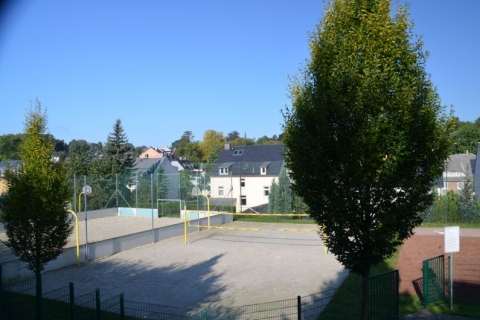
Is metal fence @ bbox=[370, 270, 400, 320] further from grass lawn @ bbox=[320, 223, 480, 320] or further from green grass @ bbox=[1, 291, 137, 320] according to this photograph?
green grass @ bbox=[1, 291, 137, 320]

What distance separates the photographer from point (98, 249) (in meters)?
18.9

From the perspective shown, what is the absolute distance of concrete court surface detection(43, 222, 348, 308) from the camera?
1324cm

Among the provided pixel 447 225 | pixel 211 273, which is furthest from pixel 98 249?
pixel 447 225

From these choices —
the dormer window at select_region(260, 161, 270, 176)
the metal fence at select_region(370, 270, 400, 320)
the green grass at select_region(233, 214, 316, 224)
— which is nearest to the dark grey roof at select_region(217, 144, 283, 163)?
the dormer window at select_region(260, 161, 270, 176)

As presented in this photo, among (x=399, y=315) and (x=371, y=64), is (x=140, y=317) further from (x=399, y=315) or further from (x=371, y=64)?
(x=371, y=64)

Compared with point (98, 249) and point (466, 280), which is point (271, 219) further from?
point (466, 280)

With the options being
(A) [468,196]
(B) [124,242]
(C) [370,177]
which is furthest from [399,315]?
(A) [468,196]

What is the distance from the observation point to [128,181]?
1185 inches

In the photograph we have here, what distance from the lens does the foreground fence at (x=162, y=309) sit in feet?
32.3

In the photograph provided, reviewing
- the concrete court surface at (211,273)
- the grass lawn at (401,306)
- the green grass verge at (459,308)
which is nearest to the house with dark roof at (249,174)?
the concrete court surface at (211,273)

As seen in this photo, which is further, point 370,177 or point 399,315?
point 399,315

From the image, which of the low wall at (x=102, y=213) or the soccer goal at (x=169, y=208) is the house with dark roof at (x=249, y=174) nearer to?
the low wall at (x=102, y=213)

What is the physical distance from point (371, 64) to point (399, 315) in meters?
6.43

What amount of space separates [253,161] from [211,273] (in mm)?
37366
